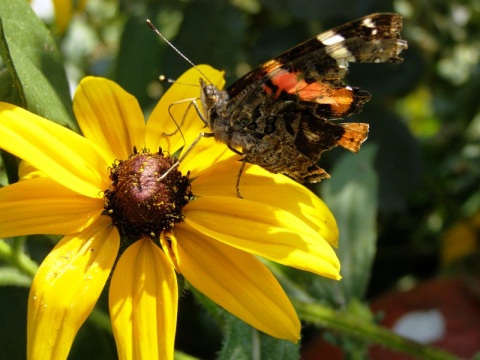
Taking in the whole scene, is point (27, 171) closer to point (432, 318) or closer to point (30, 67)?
point (30, 67)

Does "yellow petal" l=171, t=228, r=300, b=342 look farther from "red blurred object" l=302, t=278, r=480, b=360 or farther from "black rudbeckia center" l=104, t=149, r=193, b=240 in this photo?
"red blurred object" l=302, t=278, r=480, b=360

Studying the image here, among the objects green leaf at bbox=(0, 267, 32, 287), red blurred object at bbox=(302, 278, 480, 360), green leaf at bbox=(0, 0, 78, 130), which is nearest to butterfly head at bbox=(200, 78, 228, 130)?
green leaf at bbox=(0, 0, 78, 130)

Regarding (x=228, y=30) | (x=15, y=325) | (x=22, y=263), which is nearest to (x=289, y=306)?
(x=22, y=263)

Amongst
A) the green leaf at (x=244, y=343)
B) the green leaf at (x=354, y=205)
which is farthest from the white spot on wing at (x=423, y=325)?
the green leaf at (x=244, y=343)

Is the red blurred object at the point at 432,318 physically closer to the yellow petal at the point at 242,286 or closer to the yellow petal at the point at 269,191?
the yellow petal at the point at 269,191

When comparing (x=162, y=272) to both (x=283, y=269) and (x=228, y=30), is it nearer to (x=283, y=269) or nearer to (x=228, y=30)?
(x=283, y=269)

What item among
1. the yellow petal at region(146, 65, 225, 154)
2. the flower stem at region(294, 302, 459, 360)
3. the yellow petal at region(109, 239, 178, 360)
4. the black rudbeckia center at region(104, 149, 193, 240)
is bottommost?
the yellow petal at region(109, 239, 178, 360)
